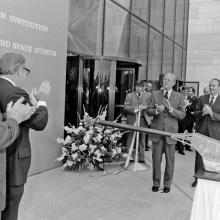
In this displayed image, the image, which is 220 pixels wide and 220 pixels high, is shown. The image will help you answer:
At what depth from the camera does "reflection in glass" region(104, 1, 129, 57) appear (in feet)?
27.6

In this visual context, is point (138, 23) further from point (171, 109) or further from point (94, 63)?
point (171, 109)

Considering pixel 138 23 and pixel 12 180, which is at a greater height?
pixel 138 23

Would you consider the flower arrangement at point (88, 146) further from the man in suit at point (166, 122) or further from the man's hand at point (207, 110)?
the man's hand at point (207, 110)

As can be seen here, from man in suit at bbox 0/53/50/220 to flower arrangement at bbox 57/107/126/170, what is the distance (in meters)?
2.94

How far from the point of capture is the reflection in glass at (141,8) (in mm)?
10028

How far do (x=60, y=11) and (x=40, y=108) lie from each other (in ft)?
11.7

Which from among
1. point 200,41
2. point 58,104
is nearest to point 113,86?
point 58,104

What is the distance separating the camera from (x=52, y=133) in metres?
5.62

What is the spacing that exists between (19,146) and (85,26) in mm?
5516

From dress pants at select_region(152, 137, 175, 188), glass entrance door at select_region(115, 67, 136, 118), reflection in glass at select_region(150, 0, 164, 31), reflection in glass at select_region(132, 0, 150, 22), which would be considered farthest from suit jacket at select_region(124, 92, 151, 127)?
reflection in glass at select_region(150, 0, 164, 31)

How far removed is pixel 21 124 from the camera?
243 cm

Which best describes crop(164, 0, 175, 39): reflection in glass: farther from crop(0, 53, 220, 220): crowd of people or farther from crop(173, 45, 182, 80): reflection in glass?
crop(0, 53, 220, 220): crowd of people

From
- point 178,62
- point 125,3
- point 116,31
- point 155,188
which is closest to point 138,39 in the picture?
point 125,3

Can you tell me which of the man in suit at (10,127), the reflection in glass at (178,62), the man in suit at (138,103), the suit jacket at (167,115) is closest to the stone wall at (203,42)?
the reflection in glass at (178,62)
